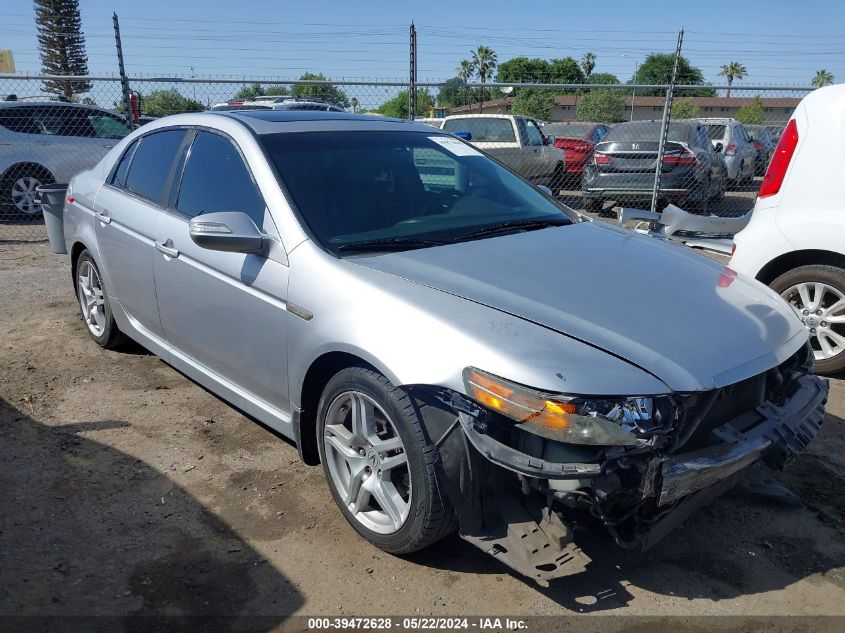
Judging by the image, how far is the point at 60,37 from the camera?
49438 mm

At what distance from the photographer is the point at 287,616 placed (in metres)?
2.57

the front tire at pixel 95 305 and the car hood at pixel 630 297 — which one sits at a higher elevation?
the car hood at pixel 630 297

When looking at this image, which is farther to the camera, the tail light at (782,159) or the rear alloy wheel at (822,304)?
the tail light at (782,159)

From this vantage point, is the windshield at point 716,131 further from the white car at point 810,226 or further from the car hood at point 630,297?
the car hood at point 630,297

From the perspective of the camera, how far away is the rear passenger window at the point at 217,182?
3391 mm

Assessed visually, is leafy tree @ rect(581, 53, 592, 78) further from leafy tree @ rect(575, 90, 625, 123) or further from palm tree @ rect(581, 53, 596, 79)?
leafy tree @ rect(575, 90, 625, 123)

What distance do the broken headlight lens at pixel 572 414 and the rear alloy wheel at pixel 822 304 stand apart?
3.01m

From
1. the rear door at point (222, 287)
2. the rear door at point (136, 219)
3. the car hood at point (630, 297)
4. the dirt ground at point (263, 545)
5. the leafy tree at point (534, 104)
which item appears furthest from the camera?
the leafy tree at point (534, 104)

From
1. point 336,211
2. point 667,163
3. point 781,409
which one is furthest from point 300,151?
point 667,163

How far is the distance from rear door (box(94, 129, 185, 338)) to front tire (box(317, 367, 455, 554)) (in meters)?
1.67

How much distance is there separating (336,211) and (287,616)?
172 cm

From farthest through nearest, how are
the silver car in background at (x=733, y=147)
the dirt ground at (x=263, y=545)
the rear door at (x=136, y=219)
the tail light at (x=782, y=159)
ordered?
1. the silver car in background at (x=733, y=147)
2. the tail light at (x=782, y=159)
3. the rear door at (x=136, y=219)
4. the dirt ground at (x=263, y=545)

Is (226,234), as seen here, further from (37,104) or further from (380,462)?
(37,104)

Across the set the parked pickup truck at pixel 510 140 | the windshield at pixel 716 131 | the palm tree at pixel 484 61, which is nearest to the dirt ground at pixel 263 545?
the parked pickup truck at pixel 510 140
